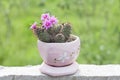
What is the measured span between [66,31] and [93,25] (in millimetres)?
1844

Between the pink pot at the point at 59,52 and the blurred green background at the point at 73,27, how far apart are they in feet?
4.15

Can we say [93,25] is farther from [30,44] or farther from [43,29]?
[43,29]

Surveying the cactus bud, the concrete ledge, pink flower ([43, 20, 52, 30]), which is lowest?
the concrete ledge

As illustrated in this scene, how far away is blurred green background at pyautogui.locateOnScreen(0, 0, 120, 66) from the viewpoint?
2.97 m

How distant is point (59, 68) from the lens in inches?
64.4

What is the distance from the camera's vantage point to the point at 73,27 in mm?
3270

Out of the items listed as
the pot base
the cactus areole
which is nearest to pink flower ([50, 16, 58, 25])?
the cactus areole

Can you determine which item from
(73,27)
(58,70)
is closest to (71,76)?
(58,70)

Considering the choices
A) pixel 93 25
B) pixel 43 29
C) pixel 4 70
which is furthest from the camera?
pixel 93 25

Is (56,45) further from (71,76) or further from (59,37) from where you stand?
(71,76)

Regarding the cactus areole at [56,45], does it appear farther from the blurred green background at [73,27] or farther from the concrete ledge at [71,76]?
the blurred green background at [73,27]

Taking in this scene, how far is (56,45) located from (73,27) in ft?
5.54

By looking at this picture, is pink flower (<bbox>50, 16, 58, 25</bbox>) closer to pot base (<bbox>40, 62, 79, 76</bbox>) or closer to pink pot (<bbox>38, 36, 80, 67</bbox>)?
pink pot (<bbox>38, 36, 80, 67</bbox>)

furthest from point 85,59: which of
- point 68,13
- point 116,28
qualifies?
point 68,13
